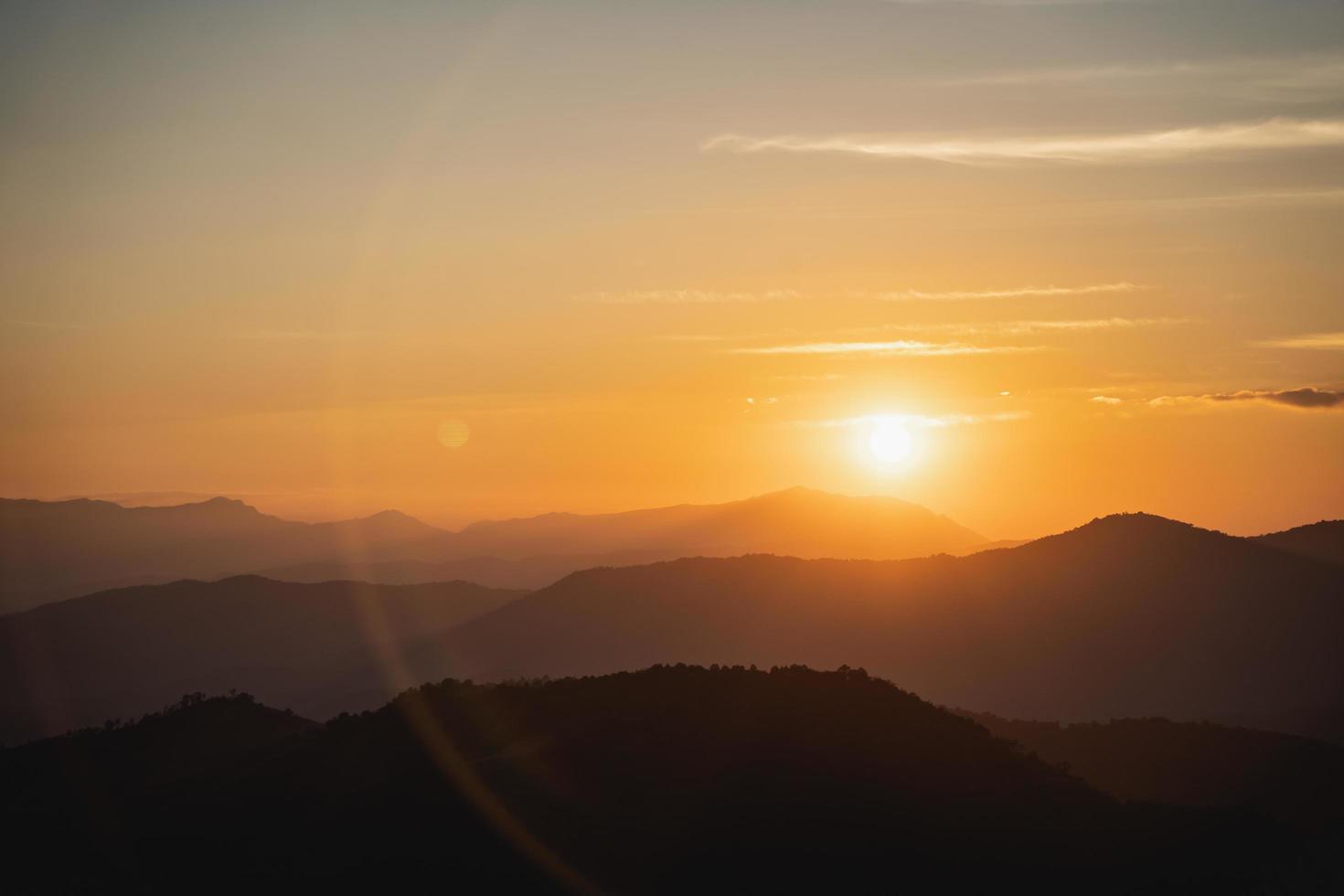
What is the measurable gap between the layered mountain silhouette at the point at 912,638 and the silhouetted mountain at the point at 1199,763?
66.1 feet

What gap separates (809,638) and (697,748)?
73.3m

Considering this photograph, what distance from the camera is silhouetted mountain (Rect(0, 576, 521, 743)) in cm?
12006

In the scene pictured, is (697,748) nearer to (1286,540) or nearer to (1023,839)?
(1023,839)

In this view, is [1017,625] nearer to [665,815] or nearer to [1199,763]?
[1199,763]

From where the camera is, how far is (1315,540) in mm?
97250

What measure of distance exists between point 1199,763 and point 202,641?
5210 inches

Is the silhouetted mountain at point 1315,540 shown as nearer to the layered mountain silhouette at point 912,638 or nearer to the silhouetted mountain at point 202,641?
the layered mountain silhouette at point 912,638

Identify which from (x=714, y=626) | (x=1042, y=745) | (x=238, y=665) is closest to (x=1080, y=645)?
(x=714, y=626)

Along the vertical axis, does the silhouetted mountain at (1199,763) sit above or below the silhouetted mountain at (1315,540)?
below

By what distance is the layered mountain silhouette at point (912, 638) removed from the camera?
8219 cm

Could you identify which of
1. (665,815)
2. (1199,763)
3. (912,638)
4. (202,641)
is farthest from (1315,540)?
(202,641)

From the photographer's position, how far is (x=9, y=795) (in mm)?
31047

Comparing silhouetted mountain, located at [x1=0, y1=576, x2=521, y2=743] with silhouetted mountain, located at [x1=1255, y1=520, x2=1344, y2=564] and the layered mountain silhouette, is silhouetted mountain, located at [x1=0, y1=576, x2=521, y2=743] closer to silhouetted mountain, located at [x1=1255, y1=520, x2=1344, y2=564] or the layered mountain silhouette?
the layered mountain silhouette

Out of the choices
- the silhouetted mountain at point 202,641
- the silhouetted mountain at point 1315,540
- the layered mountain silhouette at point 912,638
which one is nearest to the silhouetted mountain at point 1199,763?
the layered mountain silhouette at point 912,638
